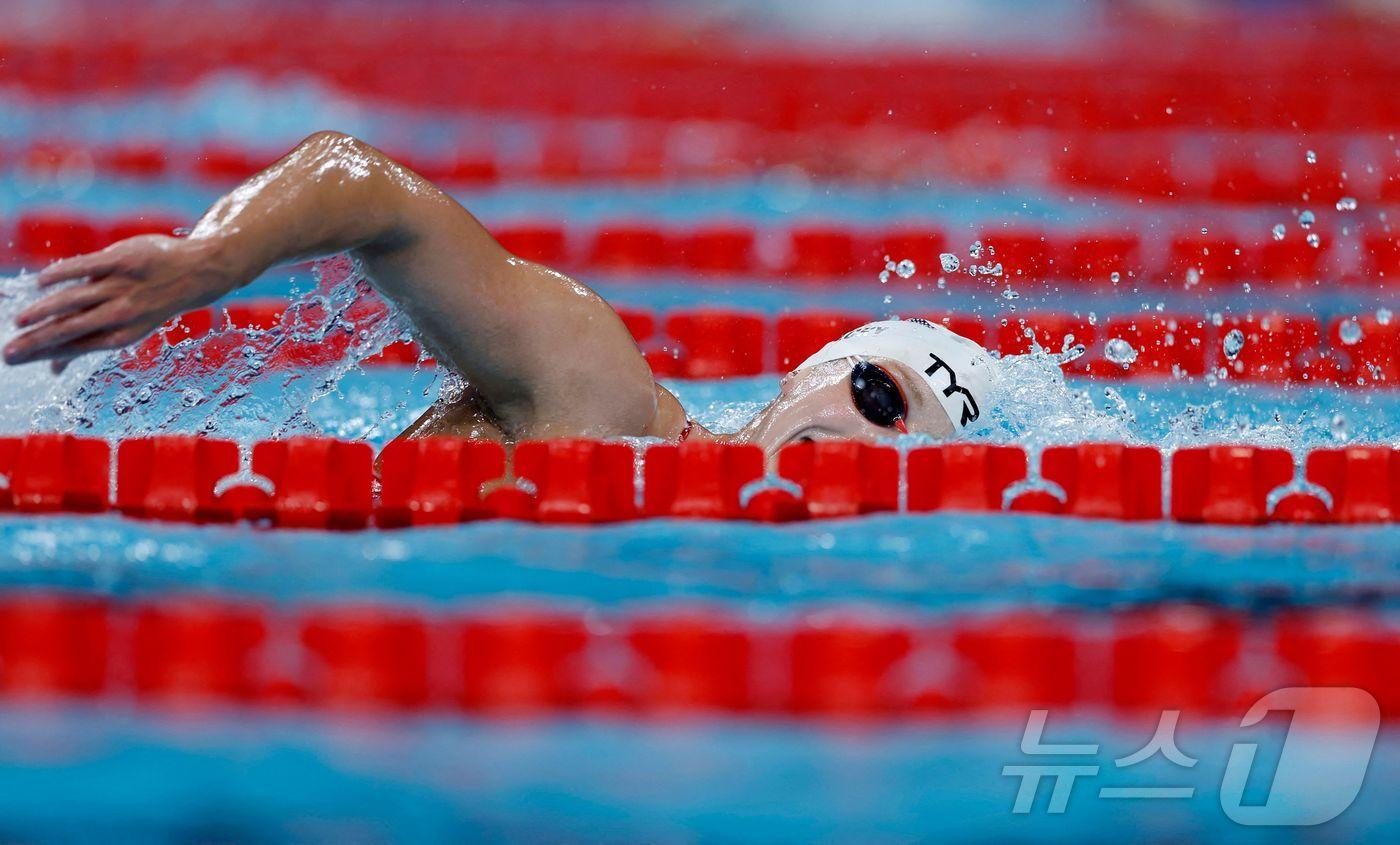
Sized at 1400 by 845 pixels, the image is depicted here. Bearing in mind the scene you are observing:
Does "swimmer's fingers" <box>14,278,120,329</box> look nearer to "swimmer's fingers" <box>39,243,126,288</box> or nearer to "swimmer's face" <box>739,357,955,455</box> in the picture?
"swimmer's fingers" <box>39,243,126,288</box>


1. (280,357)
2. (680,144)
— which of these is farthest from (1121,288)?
(280,357)

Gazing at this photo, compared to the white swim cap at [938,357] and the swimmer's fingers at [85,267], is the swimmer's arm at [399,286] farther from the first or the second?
the white swim cap at [938,357]

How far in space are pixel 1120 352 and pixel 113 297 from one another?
3.05m

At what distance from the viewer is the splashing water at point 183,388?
2793 millimetres

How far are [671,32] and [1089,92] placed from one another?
7.79 ft

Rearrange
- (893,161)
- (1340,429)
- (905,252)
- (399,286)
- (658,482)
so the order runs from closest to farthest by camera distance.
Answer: (399,286) < (658,482) < (1340,429) < (905,252) < (893,161)

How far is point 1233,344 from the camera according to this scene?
4.29 m

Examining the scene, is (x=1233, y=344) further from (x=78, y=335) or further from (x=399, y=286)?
(x=78, y=335)

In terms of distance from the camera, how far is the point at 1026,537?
246 cm

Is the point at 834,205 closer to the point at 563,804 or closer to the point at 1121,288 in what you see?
the point at 1121,288

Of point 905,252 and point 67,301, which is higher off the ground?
point 905,252

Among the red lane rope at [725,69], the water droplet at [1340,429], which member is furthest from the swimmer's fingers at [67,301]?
the red lane rope at [725,69]

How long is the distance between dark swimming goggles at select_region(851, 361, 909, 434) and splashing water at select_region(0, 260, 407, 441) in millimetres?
868

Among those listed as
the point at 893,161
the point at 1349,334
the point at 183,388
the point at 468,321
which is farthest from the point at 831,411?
the point at 893,161
